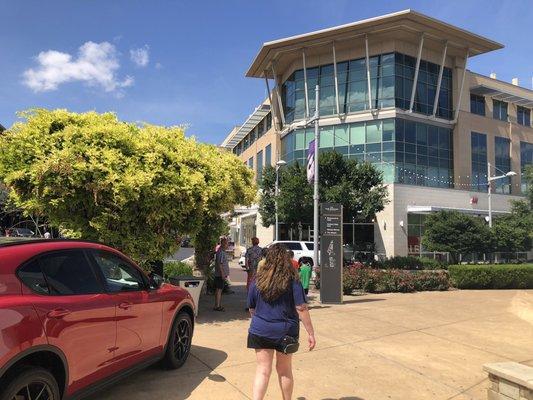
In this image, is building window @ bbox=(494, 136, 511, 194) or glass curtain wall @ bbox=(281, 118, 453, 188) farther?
building window @ bbox=(494, 136, 511, 194)

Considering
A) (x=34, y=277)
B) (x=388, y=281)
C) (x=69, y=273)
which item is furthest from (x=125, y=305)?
(x=388, y=281)

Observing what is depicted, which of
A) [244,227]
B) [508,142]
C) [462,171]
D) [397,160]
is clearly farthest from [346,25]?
[244,227]

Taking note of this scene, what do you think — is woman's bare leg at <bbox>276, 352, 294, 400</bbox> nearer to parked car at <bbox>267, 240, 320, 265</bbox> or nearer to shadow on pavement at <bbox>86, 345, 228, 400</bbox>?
shadow on pavement at <bbox>86, 345, 228, 400</bbox>

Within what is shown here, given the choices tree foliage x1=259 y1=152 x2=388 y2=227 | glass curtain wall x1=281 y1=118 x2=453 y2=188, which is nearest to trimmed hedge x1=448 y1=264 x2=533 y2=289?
tree foliage x1=259 y1=152 x2=388 y2=227

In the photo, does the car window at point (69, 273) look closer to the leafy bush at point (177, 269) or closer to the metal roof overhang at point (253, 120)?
the leafy bush at point (177, 269)

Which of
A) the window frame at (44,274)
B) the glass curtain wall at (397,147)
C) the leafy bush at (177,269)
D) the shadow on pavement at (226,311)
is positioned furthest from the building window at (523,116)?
the window frame at (44,274)

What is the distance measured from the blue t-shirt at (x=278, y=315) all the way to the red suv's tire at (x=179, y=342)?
196 centimetres

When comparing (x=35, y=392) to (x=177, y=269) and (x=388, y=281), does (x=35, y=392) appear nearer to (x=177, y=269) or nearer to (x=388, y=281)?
(x=177, y=269)

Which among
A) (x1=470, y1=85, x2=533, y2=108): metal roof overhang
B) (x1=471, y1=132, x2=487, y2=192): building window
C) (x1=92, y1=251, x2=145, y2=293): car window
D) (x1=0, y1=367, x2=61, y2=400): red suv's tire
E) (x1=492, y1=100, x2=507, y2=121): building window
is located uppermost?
(x1=470, y1=85, x2=533, y2=108): metal roof overhang

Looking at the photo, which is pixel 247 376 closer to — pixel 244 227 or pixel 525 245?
pixel 525 245

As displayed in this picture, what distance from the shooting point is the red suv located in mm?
3527

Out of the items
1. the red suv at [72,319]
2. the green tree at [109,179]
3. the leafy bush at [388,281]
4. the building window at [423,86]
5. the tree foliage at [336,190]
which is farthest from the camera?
the building window at [423,86]

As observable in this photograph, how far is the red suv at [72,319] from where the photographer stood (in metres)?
3.53

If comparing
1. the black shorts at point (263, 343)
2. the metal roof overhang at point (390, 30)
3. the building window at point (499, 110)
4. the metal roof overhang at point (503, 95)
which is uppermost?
the metal roof overhang at point (390, 30)
